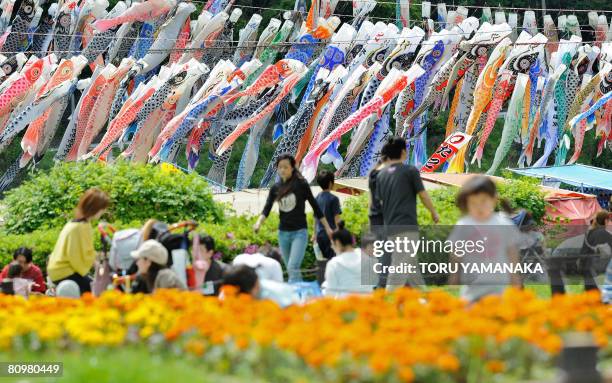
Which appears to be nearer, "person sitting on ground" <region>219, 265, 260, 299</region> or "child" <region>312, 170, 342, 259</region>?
"person sitting on ground" <region>219, 265, 260, 299</region>

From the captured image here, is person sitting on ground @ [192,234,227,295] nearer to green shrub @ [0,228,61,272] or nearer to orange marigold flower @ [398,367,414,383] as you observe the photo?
green shrub @ [0,228,61,272]

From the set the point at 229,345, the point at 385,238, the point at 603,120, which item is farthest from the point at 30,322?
the point at 603,120

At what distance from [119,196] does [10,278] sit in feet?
11.1

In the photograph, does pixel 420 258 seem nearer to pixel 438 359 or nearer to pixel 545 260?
pixel 545 260

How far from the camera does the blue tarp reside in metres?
20.1

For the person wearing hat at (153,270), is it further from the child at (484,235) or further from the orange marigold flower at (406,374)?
→ the orange marigold flower at (406,374)

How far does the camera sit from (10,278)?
34.2ft

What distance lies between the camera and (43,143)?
25.8 metres

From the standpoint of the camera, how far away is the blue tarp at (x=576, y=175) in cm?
2006

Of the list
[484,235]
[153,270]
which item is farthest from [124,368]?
[153,270]

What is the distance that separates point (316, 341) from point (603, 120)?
21934 mm

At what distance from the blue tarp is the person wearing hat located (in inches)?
477

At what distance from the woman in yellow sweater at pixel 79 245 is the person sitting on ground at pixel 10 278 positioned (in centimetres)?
113

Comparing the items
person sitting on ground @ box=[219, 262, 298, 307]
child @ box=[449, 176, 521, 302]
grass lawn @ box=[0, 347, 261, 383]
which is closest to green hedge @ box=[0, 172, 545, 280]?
person sitting on ground @ box=[219, 262, 298, 307]
